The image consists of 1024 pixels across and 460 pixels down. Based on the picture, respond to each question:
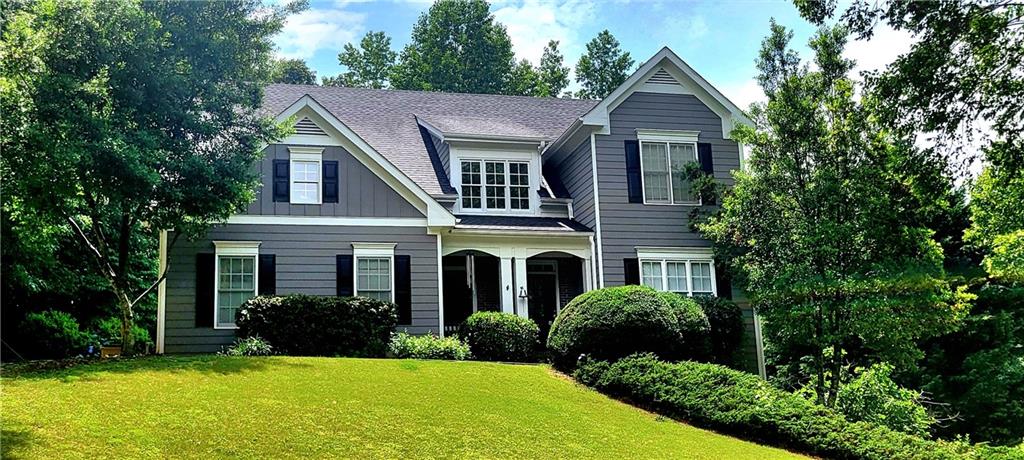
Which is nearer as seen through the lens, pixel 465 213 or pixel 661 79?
pixel 465 213

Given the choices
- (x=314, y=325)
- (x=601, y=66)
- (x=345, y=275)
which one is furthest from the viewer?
(x=601, y=66)

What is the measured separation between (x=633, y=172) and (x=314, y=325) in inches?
331

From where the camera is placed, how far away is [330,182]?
18.5m

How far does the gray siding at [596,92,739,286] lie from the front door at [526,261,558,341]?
8.10ft

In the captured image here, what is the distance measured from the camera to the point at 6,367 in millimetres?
12227

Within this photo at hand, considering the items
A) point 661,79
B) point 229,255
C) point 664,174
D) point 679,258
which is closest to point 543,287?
point 679,258

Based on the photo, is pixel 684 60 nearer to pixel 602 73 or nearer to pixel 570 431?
pixel 570 431

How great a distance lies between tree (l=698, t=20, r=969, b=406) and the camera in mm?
14305

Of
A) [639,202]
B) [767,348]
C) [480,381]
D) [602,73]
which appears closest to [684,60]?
[639,202]

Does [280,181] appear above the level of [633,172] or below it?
below

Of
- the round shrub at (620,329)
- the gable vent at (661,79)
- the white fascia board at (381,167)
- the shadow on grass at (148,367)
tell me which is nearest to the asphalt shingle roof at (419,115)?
the white fascia board at (381,167)

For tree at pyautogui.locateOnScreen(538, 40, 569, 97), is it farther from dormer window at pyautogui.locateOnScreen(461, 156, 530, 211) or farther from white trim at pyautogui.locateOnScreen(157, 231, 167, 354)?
white trim at pyautogui.locateOnScreen(157, 231, 167, 354)

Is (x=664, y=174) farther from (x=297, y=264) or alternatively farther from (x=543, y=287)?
(x=297, y=264)

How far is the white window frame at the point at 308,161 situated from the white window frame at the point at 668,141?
24.6 ft
